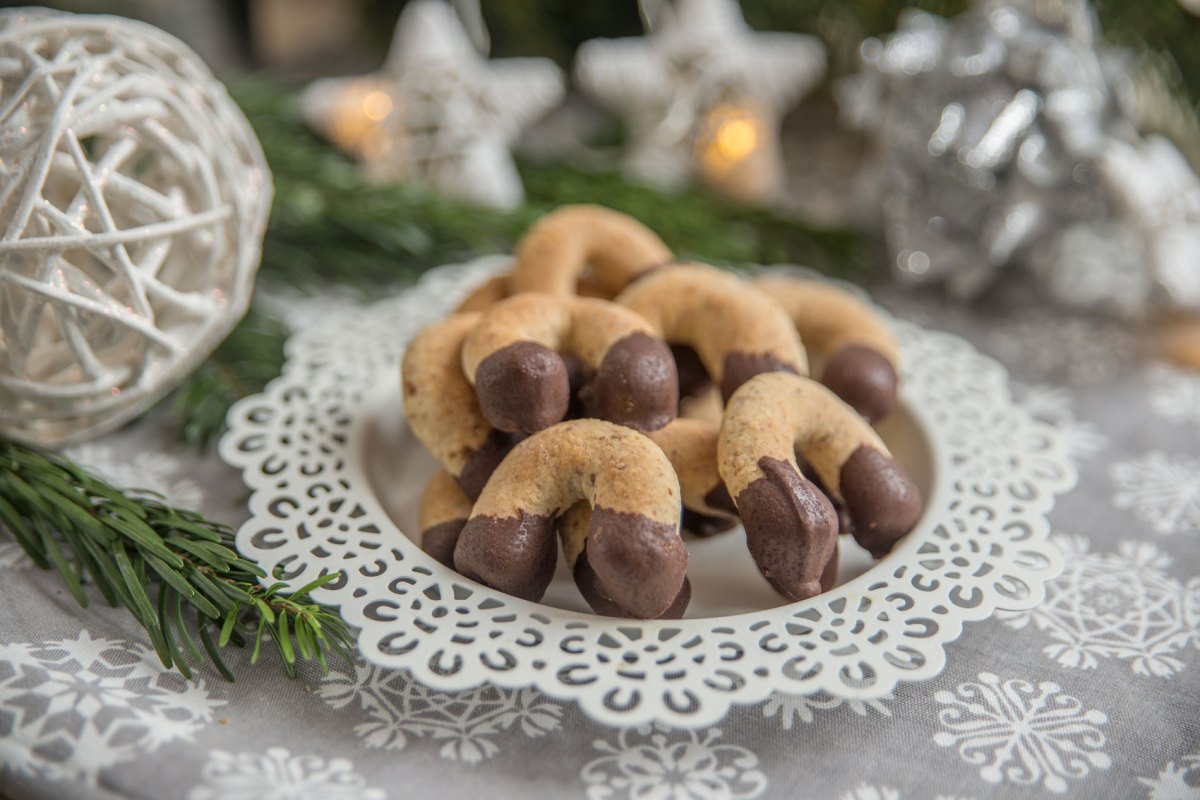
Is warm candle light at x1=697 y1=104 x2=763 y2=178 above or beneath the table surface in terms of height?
above

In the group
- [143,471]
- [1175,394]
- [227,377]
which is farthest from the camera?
[1175,394]

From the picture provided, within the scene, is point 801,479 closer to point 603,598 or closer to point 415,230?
point 603,598

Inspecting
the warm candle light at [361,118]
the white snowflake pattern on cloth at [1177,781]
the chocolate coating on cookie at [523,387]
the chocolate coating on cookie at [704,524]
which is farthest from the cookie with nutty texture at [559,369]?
the warm candle light at [361,118]

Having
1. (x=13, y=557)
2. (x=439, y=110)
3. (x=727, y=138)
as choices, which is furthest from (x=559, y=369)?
(x=727, y=138)

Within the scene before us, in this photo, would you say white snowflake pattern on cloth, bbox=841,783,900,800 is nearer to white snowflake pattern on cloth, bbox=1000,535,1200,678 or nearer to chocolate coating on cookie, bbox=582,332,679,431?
white snowflake pattern on cloth, bbox=1000,535,1200,678

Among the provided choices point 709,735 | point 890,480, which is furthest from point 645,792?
point 890,480

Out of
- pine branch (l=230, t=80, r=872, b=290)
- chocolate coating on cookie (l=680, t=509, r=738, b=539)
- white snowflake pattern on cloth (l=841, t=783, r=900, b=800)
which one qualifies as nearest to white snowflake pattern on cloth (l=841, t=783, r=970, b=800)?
white snowflake pattern on cloth (l=841, t=783, r=900, b=800)

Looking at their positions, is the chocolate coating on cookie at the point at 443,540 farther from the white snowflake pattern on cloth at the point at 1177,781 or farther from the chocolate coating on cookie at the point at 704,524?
the white snowflake pattern on cloth at the point at 1177,781
